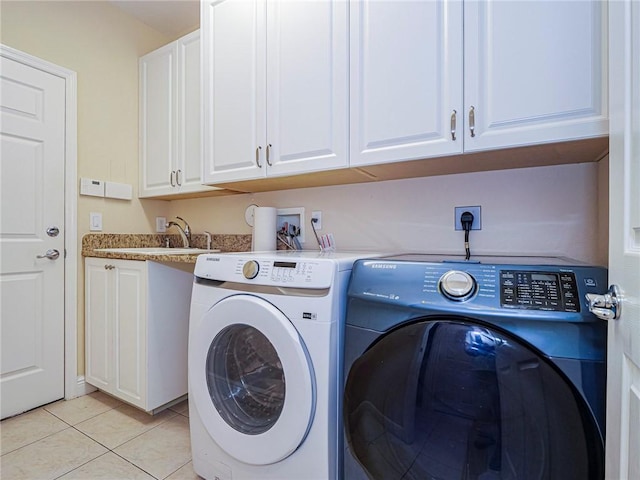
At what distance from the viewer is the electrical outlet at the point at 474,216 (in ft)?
4.70

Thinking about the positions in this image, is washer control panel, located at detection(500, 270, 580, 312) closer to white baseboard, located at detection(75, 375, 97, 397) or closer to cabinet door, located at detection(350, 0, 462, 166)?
cabinet door, located at detection(350, 0, 462, 166)

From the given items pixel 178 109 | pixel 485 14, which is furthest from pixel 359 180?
pixel 178 109

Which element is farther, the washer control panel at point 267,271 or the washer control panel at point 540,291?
the washer control panel at point 267,271

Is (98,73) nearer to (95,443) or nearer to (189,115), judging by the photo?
(189,115)

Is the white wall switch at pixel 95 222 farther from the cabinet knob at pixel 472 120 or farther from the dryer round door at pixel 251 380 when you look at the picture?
the cabinet knob at pixel 472 120

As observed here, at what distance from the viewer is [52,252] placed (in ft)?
6.41

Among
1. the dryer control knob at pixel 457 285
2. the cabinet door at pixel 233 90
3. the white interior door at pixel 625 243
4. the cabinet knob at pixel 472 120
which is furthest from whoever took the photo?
the cabinet door at pixel 233 90

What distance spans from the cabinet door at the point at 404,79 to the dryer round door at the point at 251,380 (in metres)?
0.75

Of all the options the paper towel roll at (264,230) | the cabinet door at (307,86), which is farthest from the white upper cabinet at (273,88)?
the paper towel roll at (264,230)

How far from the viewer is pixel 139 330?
174 centimetres

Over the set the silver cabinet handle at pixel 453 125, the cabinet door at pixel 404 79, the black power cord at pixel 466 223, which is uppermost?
the cabinet door at pixel 404 79

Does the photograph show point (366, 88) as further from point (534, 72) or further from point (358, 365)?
point (358, 365)

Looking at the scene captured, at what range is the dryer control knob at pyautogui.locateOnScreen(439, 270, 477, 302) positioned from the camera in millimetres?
826

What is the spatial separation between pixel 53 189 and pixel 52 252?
0.38 meters
